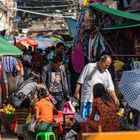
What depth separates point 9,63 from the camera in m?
12.9

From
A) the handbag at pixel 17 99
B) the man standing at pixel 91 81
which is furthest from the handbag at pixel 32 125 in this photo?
the handbag at pixel 17 99

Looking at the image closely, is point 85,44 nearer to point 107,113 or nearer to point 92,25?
point 92,25

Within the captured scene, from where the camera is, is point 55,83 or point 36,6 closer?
point 55,83

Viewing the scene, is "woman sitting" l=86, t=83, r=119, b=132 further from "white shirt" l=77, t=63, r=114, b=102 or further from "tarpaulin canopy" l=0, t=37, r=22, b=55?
"tarpaulin canopy" l=0, t=37, r=22, b=55

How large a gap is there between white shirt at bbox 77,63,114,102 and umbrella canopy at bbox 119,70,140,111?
1.60m

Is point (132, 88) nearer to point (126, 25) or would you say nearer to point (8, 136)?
point (8, 136)

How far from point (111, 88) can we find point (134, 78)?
6.51 ft

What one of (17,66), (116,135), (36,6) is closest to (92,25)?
(17,66)

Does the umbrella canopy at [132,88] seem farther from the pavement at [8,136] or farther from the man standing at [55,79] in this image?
the pavement at [8,136]

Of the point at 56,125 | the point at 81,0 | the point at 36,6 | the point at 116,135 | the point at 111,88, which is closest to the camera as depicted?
the point at 116,135

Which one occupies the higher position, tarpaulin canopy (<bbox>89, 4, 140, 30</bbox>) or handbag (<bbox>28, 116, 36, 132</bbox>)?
tarpaulin canopy (<bbox>89, 4, 140, 30</bbox>)

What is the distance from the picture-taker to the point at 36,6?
5409 centimetres

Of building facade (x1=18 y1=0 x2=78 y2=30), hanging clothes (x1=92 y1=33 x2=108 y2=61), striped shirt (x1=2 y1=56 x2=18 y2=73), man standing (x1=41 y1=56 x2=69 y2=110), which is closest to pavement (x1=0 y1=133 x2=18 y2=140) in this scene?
man standing (x1=41 y1=56 x2=69 y2=110)

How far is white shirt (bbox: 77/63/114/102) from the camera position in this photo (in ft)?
28.8
